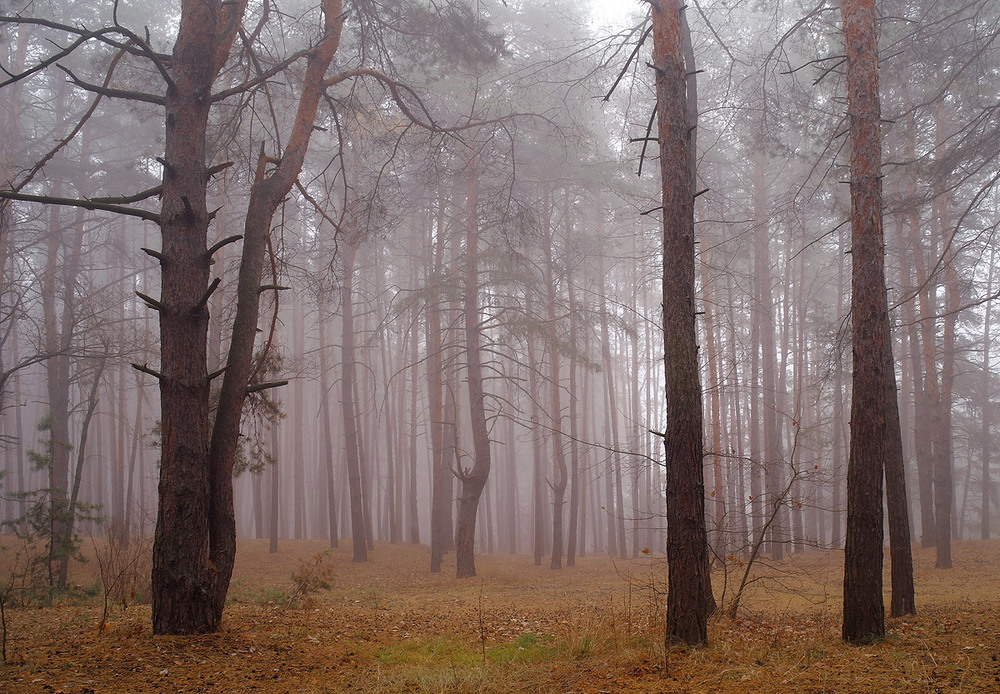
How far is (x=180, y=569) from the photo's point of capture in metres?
5.84

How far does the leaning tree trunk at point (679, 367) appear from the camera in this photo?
5.89 m

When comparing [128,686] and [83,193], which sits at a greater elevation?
[83,193]

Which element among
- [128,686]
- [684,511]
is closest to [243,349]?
[128,686]

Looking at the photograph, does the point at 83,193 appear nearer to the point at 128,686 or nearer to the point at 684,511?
the point at 128,686

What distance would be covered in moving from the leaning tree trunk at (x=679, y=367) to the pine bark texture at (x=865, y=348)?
148cm

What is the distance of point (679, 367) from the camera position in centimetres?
616

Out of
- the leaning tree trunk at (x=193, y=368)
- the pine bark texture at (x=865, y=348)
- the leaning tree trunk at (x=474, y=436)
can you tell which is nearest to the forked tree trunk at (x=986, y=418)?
the leaning tree trunk at (x=474, y=436)

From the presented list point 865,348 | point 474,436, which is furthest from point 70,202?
point 474,436

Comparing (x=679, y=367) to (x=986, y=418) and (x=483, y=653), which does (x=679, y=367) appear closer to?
(x=483, y=653)

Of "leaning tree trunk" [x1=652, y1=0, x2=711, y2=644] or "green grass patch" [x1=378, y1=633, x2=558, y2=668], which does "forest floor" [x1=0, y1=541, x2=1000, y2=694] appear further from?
"leaning tree trunk" [x1=652, y1=0, x2=711, y2=644]

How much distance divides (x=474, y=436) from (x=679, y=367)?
33.0 ft

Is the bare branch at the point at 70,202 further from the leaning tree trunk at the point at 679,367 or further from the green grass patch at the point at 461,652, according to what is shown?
the leaning tree trunk at the point at 679,367

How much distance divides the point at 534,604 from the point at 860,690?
280 inches

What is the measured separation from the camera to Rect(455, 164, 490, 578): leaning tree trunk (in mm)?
15980
